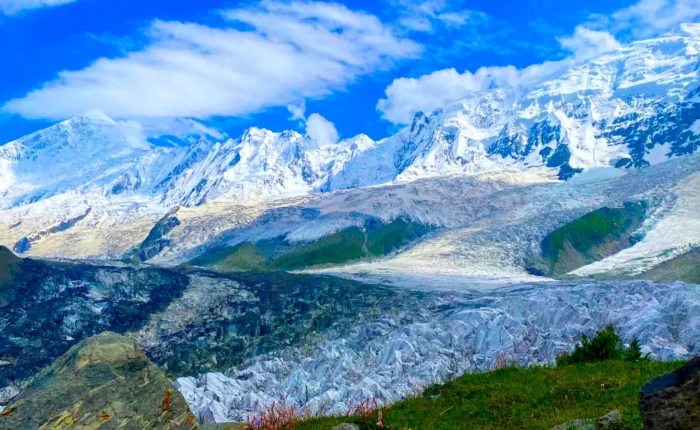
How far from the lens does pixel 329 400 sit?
5234 cm

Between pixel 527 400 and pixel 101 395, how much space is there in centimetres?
963

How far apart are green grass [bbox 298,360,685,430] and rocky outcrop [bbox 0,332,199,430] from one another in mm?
3133

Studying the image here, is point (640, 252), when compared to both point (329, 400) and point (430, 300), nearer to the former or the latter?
point (430, 300)

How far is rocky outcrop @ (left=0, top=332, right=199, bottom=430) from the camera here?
415 inches

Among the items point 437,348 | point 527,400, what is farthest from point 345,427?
point 437,348

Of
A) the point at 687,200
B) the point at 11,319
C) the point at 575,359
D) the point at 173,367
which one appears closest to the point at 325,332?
the point at 173,367

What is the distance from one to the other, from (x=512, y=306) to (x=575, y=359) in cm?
6591

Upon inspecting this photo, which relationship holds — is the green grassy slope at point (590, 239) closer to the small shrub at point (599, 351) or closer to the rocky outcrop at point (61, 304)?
the rocky outcrop at point (61, 304)

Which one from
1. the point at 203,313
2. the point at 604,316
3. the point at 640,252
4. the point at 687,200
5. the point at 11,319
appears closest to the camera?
the point at 604,316

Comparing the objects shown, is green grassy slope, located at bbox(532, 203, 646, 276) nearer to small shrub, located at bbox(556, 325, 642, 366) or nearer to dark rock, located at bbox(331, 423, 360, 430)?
small shrub, located at bbox(556, 325, 642, 366)

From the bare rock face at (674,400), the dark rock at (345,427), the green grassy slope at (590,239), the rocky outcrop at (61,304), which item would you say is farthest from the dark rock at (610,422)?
the green grassy slope at (590,239)

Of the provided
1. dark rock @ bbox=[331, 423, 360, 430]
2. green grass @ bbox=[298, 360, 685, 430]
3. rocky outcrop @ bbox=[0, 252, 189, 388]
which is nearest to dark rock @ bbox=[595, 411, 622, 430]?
green grass @ bbox=[298, 360, 685, 430]

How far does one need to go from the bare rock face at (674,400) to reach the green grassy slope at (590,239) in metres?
176

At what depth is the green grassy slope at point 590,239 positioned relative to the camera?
180 meters
